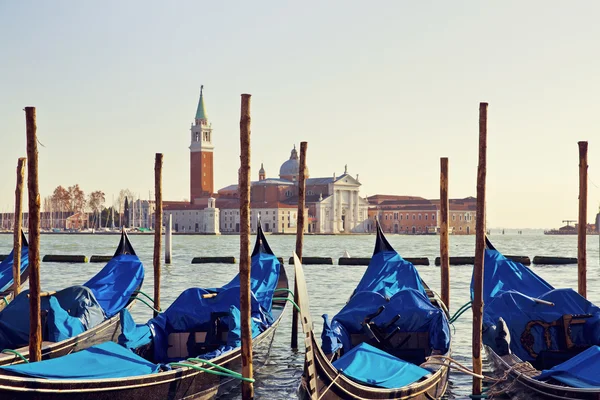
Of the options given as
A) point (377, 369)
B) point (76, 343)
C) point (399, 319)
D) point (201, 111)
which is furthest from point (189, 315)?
point (201, 111)

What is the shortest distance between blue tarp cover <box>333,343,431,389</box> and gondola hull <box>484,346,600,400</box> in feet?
2.28

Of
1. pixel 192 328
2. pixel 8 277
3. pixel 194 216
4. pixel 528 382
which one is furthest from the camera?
pixel 194 216

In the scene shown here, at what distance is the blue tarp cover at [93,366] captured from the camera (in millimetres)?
5203

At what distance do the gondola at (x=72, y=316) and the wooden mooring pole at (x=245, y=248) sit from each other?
5.56 feet

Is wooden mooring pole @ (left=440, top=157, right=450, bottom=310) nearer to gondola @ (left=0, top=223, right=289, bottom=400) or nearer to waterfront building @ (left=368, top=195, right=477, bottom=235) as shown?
gondola @ (left=0, top=223, right=289, bottom=400)

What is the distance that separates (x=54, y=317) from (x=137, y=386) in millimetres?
2471

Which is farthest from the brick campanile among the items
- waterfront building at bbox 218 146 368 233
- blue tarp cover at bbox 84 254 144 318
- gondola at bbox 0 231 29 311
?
blue tarp cover at bbox 84 254 144 318

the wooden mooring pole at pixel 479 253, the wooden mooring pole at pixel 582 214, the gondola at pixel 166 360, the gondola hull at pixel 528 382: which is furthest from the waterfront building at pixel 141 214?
the gondola hull at pixel 528 382

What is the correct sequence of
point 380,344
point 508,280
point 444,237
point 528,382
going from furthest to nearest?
point 444,237 < point 508,280 < point 380,344 < point 528,382

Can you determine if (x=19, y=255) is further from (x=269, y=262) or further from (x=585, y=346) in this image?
(x=585, y=346)

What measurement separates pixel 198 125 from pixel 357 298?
77913 millimetres

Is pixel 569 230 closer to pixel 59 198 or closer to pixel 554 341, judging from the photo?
pixel 59 198

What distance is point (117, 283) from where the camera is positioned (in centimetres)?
961

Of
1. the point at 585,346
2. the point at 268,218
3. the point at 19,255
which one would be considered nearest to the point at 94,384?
the point at 585,346
